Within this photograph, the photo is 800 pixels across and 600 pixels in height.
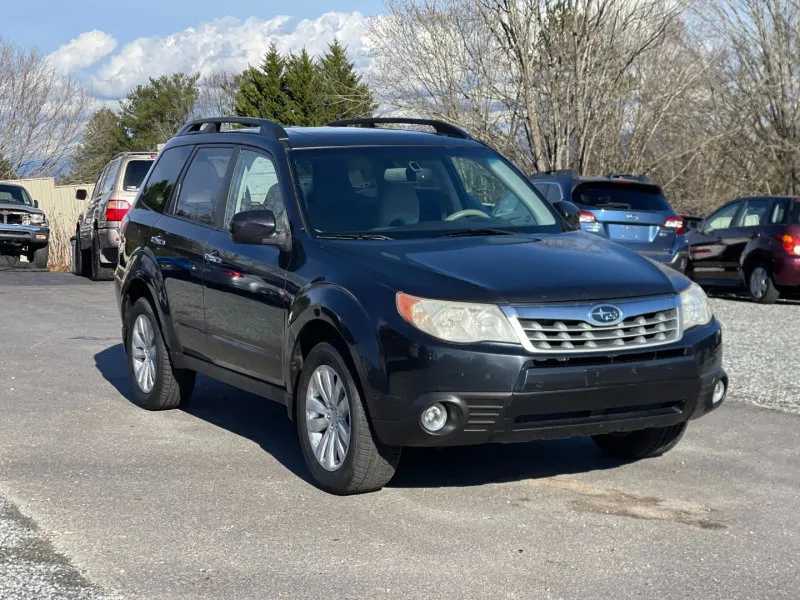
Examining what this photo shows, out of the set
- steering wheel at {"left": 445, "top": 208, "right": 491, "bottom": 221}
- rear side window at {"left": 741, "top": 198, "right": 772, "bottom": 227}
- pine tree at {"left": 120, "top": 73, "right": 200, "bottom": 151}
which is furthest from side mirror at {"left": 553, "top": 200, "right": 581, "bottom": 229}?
pine tree at {"left": 120, "top": 73, "right": 200, "bottom": 151}

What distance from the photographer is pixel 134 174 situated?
19656 mm

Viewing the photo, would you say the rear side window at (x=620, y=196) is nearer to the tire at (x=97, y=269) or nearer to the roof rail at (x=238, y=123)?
the roof rail at (x=238, y=123)

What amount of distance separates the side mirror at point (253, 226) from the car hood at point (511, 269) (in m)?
0.43

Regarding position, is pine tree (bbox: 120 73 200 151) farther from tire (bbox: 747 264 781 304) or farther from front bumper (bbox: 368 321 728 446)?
front bumper (bbox: 368 321 728 446)

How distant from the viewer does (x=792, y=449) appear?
7.20 metres

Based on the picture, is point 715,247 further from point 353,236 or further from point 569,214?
point 353,236

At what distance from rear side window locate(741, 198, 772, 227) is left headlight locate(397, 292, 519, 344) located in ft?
43.6

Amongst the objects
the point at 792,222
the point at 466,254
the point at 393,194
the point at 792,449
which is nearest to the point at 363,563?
the point at 466,254

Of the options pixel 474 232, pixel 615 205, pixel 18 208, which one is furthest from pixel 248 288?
pixel 18 208

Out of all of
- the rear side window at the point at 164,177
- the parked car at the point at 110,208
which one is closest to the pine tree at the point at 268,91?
the parked car at the point at 110,208

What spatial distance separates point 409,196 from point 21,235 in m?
20.6

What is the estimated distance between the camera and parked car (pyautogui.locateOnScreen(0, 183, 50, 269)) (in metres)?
25.8

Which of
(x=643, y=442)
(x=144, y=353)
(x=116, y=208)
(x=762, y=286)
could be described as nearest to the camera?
(x=643, y=442)

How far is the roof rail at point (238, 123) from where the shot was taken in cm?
707
